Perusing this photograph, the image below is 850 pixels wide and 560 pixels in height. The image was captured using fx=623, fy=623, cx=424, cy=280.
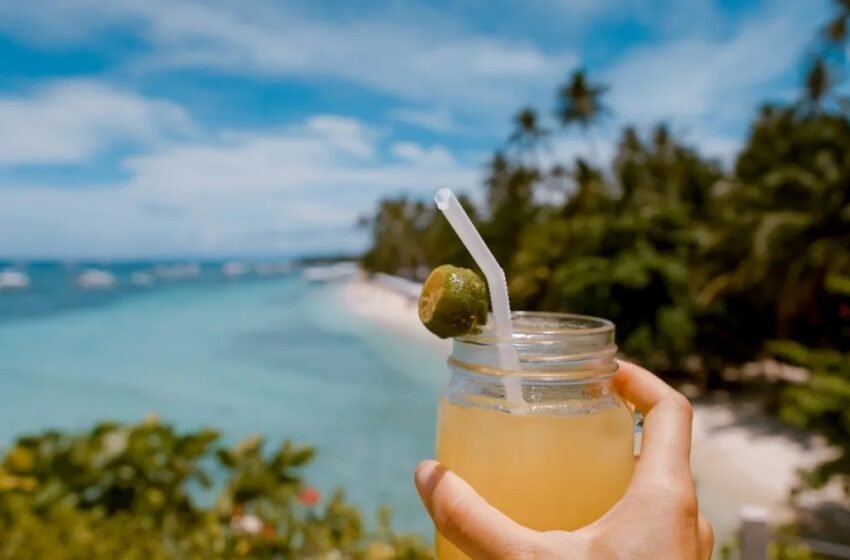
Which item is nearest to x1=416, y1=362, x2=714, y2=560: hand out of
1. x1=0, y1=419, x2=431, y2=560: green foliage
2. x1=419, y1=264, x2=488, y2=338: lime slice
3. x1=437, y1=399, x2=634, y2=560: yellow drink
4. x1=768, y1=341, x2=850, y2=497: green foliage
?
x1=437, y1=399, x2=634, y2=560: yellow drink

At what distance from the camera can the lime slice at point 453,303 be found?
1045 mm

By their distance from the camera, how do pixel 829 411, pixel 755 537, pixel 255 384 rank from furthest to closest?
pixel 255 384
pixel 829 411
pixel 755 537

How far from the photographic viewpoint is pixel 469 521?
877 millimetres

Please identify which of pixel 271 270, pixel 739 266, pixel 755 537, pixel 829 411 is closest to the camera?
pixel 755 537

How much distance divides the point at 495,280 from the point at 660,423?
0.35 meters

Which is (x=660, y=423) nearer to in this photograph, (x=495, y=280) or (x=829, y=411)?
(x=495, y=280)

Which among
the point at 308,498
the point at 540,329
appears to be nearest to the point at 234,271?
the point at 308,498

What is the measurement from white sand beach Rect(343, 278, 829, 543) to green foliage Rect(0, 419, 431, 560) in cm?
520

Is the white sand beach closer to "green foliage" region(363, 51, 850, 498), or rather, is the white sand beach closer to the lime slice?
"green foliage" region(363, 51, 850, 498)

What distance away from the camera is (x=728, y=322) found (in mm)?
12664

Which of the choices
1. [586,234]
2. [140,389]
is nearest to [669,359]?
[586,234]

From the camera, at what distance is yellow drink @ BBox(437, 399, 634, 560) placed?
41.3 inches

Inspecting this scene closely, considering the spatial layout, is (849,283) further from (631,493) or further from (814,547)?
(631,493)

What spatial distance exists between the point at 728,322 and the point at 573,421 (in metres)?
13.0
